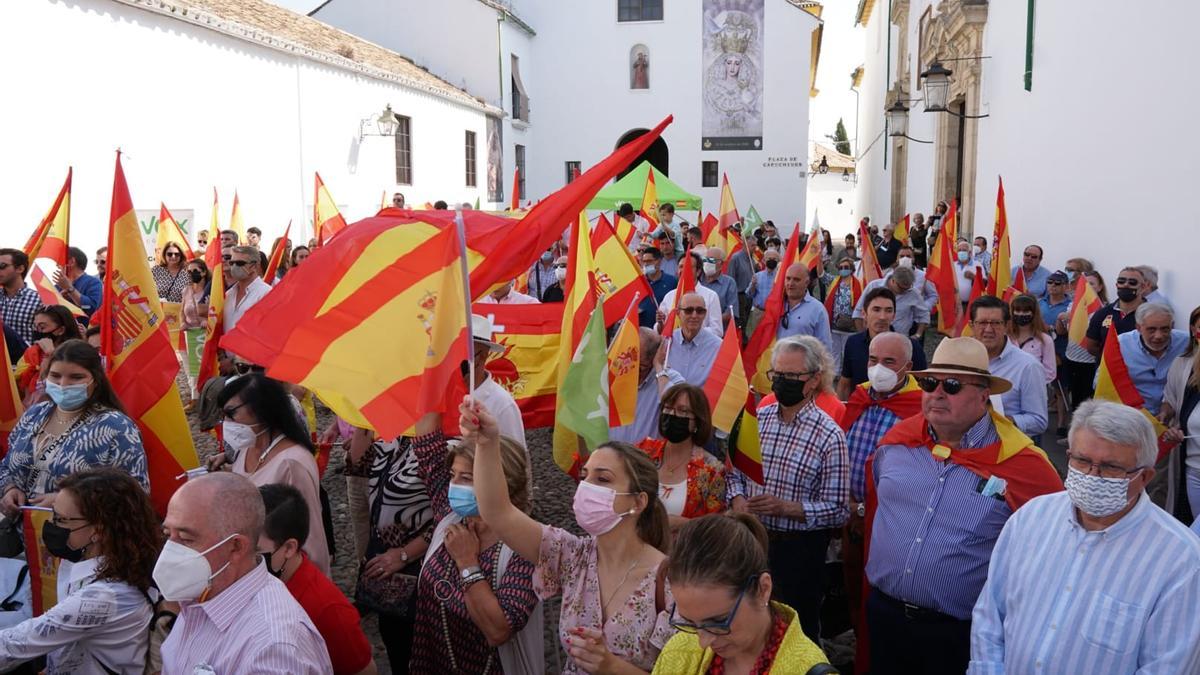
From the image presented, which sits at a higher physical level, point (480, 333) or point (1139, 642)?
point (480, 333)

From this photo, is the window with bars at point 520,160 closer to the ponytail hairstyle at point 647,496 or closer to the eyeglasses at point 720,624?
the ponytail hairstyle at point 647,496

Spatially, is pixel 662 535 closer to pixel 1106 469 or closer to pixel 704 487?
pixel 704 487

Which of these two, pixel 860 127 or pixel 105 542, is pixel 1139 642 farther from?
pixel 860 127

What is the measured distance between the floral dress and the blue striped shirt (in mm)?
1136

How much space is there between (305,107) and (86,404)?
1517 cm

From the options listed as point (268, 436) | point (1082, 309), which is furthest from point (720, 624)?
point (1082, 309)

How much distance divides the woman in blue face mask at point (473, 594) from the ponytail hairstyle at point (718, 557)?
0.88 m

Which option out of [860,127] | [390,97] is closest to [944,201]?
[390,97]

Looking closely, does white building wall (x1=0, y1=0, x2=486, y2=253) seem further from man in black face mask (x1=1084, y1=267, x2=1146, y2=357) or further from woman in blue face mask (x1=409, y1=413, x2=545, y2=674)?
man in black face mask (x1=1084, y1=267, x2=1146, y2=357)

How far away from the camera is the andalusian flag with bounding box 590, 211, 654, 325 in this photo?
7.42 m

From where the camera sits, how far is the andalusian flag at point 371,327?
3.60 meters

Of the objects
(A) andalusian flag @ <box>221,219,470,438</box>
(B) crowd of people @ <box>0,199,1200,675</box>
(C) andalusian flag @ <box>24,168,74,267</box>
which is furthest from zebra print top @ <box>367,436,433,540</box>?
(C) andalusian flag @ <box>24,168,74,267</box>

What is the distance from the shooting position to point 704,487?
13.7ft

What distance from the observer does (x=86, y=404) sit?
4656 millimetres
